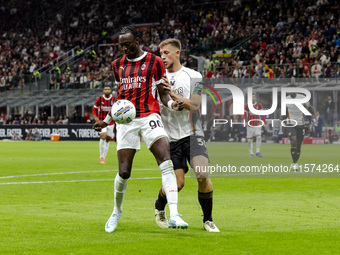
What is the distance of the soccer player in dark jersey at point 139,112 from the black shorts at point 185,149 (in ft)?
1.33

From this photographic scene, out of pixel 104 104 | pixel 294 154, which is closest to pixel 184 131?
pixel 294 154

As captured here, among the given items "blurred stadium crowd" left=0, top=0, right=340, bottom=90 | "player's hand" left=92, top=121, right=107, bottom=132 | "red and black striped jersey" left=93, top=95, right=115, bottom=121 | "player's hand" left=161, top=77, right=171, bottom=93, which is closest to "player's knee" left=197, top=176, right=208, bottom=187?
"player's hand" left=161, top=77, right=171, bottom=93

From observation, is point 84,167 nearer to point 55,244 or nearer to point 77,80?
point 55,244

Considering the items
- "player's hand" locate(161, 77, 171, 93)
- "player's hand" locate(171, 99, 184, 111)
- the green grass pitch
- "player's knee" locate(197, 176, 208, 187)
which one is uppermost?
"player's hand" locate(161, 77, 171, 93)

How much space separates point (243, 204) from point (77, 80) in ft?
112

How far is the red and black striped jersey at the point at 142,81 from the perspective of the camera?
7.88 metres

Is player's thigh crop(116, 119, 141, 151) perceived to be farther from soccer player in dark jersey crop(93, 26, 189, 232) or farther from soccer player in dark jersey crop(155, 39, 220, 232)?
soccer player in dark jersey crop(155, 39, 220, 232)

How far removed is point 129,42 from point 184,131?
130cm

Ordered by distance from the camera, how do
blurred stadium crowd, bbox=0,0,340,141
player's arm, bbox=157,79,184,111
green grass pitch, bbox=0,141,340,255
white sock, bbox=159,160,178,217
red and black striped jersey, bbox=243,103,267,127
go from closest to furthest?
1. green grass pitch, bbox=0,141,340,255
2. white sock, bbox=159,160,178,217
3. player's arm, bbox=157,79,184,111
4. red and black striped jersey, bbox=243,103,267,127
5. blurred stadium crowd, bbox=0,0,340,141

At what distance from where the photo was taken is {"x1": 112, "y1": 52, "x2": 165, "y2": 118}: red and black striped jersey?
25.9 ft

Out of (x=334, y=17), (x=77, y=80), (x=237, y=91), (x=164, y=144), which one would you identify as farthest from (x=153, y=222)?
(x=77, y=80)

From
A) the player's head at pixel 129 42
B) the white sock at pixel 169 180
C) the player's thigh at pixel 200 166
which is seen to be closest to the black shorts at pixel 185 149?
the player's thigh at pixel 200 166

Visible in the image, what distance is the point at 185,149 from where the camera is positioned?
809 centimetres

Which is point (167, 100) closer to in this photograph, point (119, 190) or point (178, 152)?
point (178, 152)
